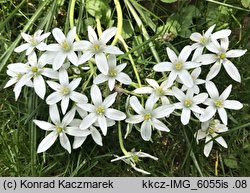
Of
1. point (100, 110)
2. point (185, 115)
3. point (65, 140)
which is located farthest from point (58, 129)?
point (185, 115)

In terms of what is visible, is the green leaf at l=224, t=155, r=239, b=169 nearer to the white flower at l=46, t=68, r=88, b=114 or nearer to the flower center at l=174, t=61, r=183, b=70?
the flower center at l=174, t=61, r=183, b=70

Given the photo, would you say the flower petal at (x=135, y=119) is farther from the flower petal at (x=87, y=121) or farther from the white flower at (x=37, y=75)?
the white flower at (x=37, y=75)

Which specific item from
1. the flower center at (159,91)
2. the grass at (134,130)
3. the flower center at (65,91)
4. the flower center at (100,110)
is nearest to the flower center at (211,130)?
the grass at (134,130)

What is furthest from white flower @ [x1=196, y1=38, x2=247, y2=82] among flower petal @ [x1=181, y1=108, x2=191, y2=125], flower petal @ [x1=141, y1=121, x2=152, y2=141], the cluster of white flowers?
flower petal @ [x1=141, y1=121, x2=152, y2=141]

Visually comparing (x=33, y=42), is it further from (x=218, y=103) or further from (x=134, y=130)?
(x=218, y=103)

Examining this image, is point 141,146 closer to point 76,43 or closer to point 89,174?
point 89,174

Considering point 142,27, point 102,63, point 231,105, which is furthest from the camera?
point 142,27
